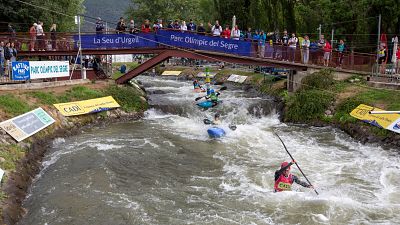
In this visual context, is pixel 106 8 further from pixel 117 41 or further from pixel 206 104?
pixel 206 104

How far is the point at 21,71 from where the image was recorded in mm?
22000

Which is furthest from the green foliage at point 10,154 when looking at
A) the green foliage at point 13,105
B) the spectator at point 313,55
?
the spectator at point 313,55

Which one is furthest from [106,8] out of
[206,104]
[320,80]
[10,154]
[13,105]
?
[10,154]

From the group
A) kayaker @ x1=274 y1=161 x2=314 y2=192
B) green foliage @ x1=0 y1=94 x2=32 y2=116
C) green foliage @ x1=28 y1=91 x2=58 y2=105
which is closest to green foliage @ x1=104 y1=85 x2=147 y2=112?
green foliage @ x1=28 y1=91 x2=58 y2=105

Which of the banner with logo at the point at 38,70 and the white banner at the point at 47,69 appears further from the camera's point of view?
the white banner at the point at 47,69

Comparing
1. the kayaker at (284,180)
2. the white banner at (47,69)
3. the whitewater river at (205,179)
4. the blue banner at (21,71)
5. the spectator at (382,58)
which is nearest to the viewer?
the whitewater river at (205,179)

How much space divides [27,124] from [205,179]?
8.61 meters

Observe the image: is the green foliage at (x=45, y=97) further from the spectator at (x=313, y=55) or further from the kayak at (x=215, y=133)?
the spectator at (x=313, y=55)

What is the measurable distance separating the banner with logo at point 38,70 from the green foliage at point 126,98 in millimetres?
2934

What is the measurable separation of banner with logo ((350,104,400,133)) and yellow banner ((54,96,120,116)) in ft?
44.5

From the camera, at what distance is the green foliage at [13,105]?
18.2m

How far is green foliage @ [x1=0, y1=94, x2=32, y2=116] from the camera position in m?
18.2

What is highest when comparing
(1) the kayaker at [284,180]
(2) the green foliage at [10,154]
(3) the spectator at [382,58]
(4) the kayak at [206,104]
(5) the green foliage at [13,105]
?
(3) the spectator at [382,58]

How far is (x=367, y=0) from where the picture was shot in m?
29.4
